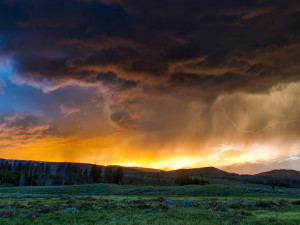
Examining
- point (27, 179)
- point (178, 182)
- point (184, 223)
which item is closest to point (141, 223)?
point (184, 223)

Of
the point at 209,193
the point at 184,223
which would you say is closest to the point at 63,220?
the point at 184,223

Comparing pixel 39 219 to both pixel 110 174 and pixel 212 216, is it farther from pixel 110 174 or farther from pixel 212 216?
pixel 110 174

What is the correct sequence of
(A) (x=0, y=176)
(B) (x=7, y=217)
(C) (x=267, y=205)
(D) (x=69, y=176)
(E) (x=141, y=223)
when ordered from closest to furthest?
(E) (x=141, y=223) < (B) (x=7, y=217) < (C) (x=267, y=205) < (A) (x=0, y=176) < (D) (x=69, y=176)

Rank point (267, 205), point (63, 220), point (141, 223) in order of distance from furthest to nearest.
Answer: point (267, 205)
point (63, 220)
point (141, 223)

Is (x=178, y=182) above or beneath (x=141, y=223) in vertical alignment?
beneath

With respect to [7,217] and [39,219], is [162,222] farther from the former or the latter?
[7,217]

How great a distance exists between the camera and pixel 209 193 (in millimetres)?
68750

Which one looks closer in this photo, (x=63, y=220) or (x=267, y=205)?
(x=63, y=220)

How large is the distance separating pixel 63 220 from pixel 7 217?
5.73m

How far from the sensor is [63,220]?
17797mm

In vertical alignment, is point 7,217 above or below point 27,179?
above

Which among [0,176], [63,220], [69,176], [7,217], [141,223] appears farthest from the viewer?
[69,176]

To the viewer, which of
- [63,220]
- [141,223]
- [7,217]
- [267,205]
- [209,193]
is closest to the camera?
[141,223]

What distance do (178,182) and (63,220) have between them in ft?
519
